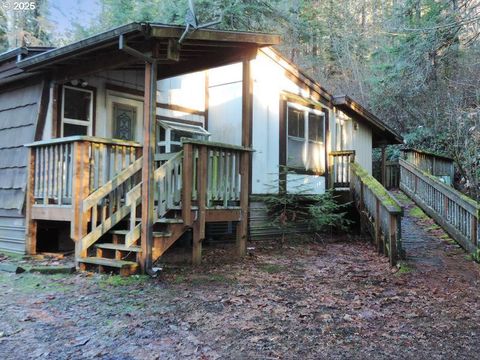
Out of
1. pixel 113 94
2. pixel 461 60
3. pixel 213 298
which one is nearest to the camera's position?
pixel 213 298

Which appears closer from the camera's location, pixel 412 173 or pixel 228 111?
pixel 228 111

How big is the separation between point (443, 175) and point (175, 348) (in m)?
15.1

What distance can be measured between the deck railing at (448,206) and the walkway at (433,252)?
194 millimetres

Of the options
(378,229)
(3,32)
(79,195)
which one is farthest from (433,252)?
(3,32)

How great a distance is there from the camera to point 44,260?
6.96 meters

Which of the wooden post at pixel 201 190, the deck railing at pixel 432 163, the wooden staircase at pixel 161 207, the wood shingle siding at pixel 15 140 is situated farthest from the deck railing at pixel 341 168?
the wood shingle siding at pixel 15 140

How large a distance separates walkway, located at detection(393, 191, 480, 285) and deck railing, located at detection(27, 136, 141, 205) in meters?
5.10

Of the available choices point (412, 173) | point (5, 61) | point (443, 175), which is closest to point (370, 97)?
point (443, 175)

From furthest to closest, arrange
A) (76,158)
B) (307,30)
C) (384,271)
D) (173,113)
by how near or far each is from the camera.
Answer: (307,30) < (173,113) < (384,271) < (76,158)

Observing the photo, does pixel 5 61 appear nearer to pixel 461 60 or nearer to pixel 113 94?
pixel 113 94

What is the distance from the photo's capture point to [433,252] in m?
8.16

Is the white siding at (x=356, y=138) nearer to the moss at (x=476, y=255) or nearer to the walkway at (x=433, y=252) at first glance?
the walkway at (x=433, y=252)

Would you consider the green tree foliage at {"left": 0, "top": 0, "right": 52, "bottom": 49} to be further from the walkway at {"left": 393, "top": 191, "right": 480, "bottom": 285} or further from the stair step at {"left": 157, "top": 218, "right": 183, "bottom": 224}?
the walkway at {"left": 393, "top": 191, "right": 480, "bottom": 285}

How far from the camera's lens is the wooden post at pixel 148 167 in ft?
19.2
